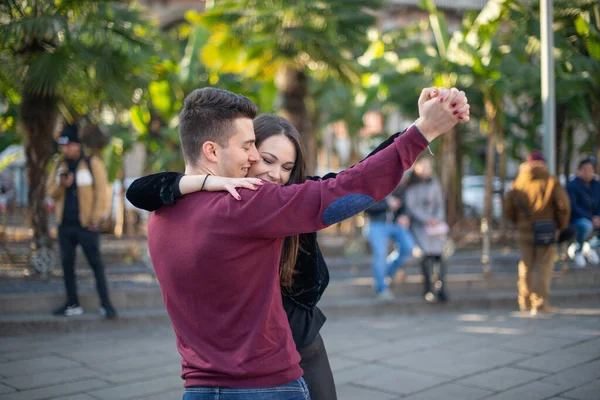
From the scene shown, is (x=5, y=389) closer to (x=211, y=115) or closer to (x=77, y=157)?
(x=77, y=157)

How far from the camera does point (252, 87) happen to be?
17453 millimetres

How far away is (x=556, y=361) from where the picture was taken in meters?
6.13

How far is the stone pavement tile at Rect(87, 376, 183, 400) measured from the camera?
211 inches

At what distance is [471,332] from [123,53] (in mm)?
6166

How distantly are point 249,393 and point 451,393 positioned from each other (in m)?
3.49

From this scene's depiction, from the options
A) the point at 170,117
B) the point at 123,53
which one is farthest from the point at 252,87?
the point at 123,53

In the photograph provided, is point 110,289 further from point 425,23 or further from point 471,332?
point 425,23

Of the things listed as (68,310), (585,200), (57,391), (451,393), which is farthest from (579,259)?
(57,391)

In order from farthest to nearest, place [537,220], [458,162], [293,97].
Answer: [458,162] < [293,97] < [537,220]

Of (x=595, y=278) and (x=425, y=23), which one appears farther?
(x=425, y=23)

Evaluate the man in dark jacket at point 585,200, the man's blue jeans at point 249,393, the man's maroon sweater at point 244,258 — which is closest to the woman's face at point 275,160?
the man's maroon sweater at point 244,258

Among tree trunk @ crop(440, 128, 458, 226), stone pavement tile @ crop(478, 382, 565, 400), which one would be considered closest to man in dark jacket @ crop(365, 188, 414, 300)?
stone pavement tile @ crop(478, 382, 565, 400)

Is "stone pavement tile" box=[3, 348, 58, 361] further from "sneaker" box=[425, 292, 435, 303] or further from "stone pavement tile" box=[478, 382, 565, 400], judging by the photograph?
"sneaker" box=[425, 292, 435, 303]

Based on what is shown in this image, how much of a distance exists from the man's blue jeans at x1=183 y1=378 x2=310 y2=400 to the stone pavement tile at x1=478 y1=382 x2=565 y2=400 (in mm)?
3306
